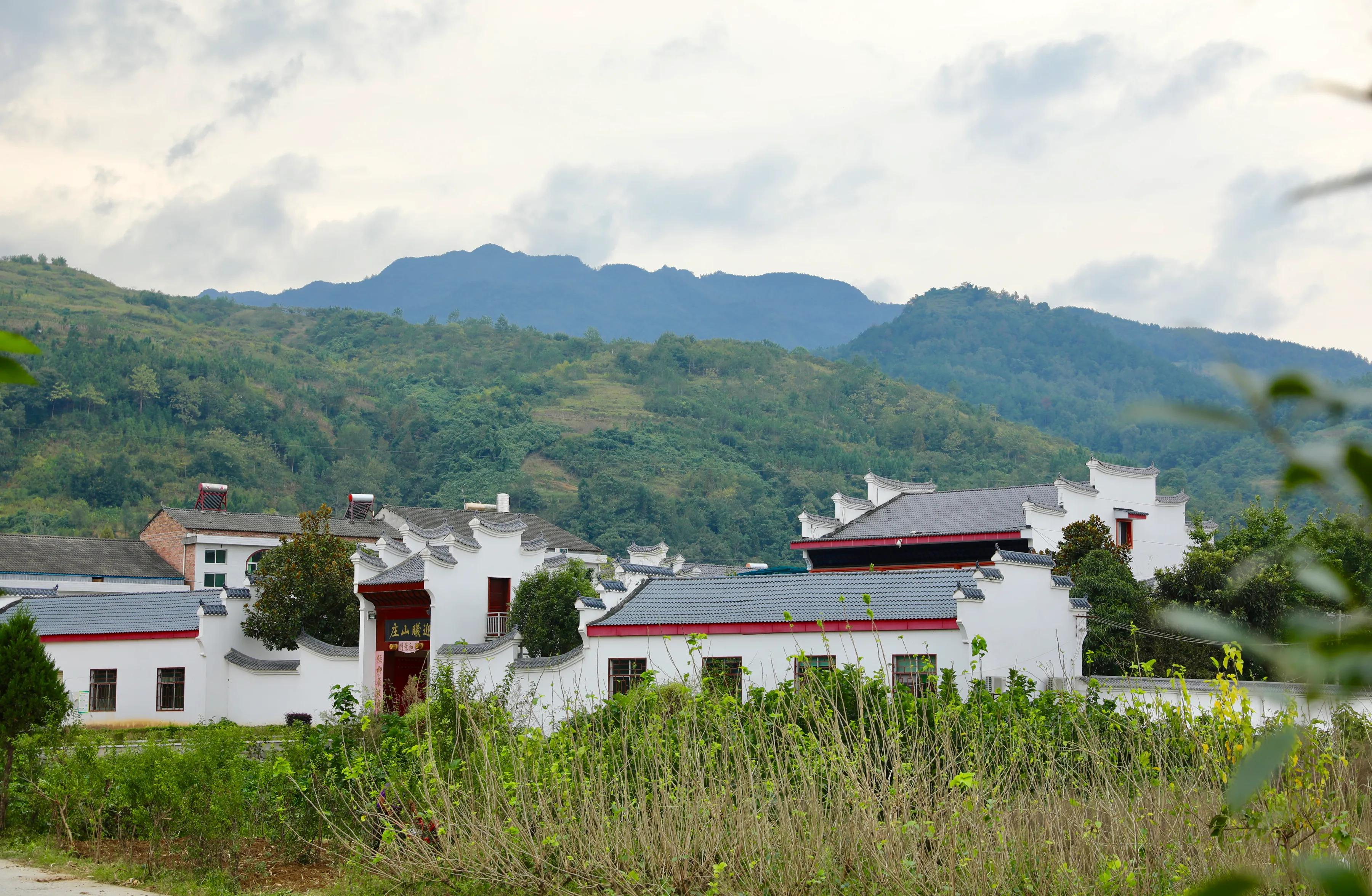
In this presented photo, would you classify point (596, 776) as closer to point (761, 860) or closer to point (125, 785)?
point (761, 860)

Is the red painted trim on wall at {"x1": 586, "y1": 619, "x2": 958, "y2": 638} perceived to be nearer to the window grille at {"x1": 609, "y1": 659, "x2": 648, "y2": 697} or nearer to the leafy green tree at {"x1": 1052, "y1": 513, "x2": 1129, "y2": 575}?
the window grille at {"x1": 609, "y1": 659, "x2": 648, "y2": 697}

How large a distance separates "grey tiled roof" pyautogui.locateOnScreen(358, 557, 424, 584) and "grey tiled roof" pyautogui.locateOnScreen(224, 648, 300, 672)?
249cm

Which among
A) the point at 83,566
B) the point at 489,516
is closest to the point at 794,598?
the point at 83,566

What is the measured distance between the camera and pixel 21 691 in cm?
1100

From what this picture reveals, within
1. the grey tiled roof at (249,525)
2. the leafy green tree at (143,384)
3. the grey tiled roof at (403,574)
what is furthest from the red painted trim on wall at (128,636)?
the leafy green tree at (143,384)

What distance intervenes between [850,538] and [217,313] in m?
106

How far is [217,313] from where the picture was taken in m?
122

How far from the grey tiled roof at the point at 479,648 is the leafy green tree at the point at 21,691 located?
949cm

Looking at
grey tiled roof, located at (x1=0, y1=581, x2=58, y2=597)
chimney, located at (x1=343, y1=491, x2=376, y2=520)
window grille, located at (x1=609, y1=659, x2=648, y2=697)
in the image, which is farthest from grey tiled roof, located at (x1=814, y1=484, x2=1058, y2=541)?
chimney, located at (x1=343, y1=491, x2=376, y2=520)

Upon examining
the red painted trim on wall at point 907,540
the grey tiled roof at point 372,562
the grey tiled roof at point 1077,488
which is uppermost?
the grey tiled roof at point 1077,488

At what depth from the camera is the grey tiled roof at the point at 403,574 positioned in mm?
24219

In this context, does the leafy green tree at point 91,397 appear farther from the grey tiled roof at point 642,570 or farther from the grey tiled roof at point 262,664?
the grey tiled roof at point 642,570

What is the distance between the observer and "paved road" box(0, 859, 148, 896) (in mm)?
8125

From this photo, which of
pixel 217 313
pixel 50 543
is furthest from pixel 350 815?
pixel 217 313
